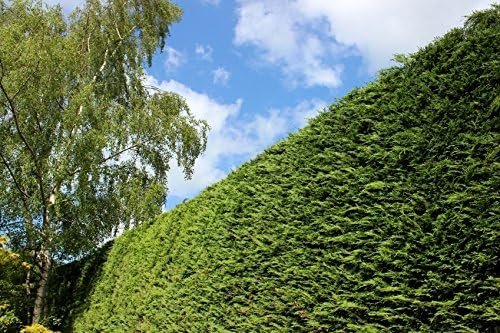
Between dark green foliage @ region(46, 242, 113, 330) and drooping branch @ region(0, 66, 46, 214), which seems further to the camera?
drooping branch @ region(0, 66, 46, 214)

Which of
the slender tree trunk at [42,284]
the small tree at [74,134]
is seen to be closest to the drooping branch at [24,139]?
the small tree at [74,134]

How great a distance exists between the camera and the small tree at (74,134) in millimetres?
11133

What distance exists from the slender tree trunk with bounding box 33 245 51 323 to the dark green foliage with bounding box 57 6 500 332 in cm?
670

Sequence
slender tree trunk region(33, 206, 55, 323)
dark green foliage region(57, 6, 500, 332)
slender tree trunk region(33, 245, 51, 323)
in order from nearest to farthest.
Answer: dark green foliage region(57, 6, 500, 332)
slender tree trunk region(33, 206, 55, 323)
slender tree trunk region(33, 245, 51, 323)

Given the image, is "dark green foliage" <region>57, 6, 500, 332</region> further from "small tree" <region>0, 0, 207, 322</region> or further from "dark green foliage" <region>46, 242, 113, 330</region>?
"small tree" <region>0, 0, 207, 322</region>

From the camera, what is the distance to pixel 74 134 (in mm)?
11609

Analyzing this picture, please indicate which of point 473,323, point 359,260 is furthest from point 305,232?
point 473,323

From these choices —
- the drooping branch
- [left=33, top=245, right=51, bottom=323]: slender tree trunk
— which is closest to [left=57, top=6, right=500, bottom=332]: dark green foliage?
the drooping branch

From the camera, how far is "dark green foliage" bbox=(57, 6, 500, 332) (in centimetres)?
338

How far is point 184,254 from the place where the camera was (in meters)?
7.01

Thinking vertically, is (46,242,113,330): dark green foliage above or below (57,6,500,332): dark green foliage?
above

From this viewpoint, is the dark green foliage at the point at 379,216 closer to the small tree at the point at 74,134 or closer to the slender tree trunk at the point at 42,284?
the small tree at the point at 74,134

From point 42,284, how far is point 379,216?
10.1 meters

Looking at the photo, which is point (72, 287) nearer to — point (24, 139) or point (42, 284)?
point (42, 284)
